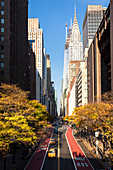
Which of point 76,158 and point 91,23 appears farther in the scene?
point 91,23

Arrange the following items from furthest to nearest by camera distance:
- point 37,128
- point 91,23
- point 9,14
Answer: point 91,23, point 9,14, point 37,128

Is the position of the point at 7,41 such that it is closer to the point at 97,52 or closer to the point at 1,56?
the point at 1,56

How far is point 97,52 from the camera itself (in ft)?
240

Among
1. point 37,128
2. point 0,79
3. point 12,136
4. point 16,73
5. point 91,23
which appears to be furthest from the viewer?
point 91,23

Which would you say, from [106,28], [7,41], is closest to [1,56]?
[7,41]

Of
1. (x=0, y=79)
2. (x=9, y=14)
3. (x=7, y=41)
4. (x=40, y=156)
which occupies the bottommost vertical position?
(x=40, y=156)

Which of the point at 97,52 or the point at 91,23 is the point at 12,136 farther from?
the point at 91,23

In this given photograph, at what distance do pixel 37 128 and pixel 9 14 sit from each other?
34494 mm

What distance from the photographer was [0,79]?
56.2m

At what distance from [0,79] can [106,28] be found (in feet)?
111

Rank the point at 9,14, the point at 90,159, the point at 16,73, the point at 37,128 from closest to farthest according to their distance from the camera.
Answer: the point at 90,159 → the point at 37,128 → the point at 9,14 → the point at 16,73

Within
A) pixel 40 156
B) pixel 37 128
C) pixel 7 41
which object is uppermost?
pixel 7 41

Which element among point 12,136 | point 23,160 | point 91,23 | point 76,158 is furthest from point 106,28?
point 91,23

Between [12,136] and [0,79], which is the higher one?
[0,79]
